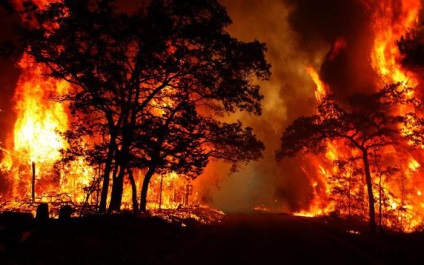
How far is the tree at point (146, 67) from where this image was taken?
58.2 feet

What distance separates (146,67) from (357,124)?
1524 cm

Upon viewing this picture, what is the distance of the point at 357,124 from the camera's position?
25.7 m

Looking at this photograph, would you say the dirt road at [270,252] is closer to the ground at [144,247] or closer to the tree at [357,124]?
the ground at [144,247]

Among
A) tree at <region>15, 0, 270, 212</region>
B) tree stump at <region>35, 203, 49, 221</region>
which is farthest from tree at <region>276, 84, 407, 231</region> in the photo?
tree stump at <region>35, 203, 49, 221</region>

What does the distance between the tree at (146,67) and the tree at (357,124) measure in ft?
25.2

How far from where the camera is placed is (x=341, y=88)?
67000mm

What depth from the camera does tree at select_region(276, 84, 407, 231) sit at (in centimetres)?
2486

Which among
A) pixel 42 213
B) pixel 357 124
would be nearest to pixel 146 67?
pixel 42 213

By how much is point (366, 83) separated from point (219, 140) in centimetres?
5085

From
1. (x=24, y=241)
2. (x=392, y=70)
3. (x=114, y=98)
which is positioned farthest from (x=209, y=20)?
(x=392, y=70)

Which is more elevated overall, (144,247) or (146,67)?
(146,67)

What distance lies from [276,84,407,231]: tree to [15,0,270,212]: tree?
7.69 m

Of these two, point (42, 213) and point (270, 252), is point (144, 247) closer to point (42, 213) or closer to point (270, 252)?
point (42, 213)

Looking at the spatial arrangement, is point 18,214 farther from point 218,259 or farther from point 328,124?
point 328,124
